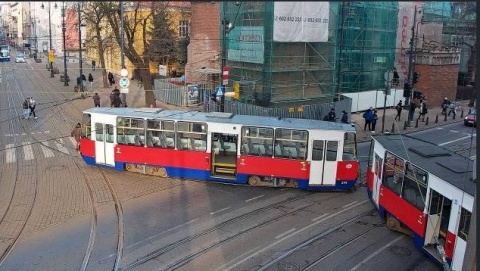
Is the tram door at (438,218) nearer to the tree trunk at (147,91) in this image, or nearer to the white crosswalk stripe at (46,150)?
the white crosswalk stripe at (46,150)

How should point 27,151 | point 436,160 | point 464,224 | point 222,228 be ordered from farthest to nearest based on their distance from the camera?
point 27,151, point 222,228, point 436,160, point 464,224

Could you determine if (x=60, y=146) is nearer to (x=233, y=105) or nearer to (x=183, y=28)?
(x=233, y=105)

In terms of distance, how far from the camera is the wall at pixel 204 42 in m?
39.1

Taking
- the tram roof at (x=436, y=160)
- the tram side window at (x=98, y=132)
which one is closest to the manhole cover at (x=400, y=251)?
the tram roof at (x=436, y=160)

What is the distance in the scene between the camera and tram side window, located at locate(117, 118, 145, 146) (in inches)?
694

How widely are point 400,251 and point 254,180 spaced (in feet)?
20.0

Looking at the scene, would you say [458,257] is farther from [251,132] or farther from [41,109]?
[41,109]

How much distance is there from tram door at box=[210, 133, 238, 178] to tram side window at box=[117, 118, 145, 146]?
8.97 feet

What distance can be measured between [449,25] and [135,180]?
1619 inches

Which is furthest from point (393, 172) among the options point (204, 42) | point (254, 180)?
point (204, 42)

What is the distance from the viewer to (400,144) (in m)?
14.2

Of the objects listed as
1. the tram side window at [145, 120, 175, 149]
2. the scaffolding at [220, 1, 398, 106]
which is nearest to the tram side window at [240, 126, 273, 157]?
the tram side window at [145, 120, 175, 149]

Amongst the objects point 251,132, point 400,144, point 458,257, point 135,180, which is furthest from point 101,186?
point 458,257

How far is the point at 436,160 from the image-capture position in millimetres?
12305
